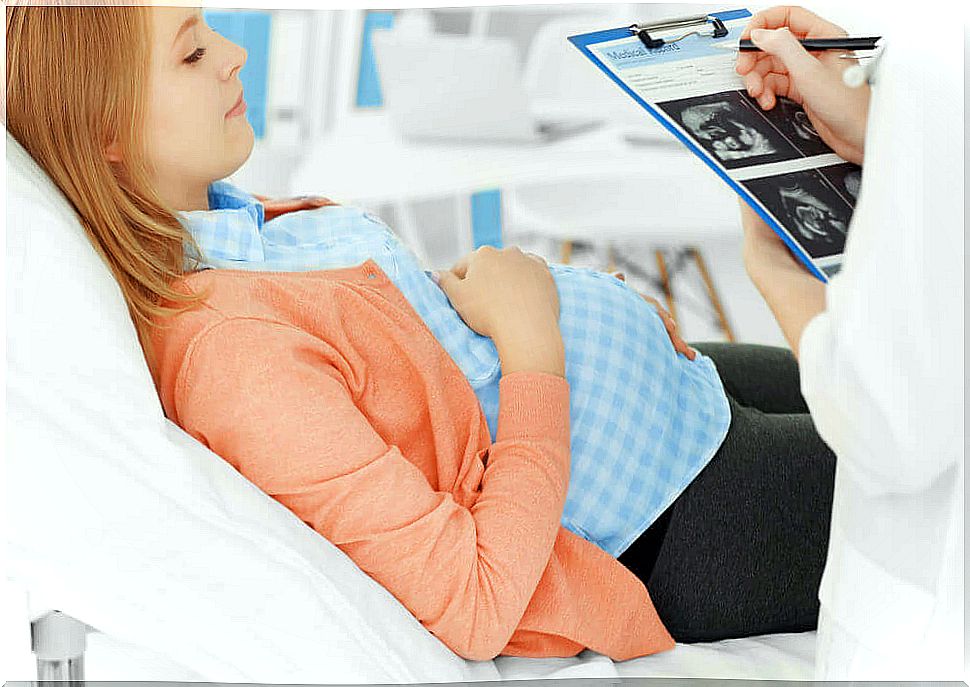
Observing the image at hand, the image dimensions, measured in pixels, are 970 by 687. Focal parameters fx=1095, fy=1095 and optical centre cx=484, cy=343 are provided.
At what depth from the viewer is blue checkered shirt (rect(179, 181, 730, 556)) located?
34.7 inches

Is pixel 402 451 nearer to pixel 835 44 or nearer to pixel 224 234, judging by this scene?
pixel 224 234

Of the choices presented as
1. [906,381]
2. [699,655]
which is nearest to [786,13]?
[906,381]

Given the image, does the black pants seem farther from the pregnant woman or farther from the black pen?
the black pen

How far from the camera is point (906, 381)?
1.77 ft

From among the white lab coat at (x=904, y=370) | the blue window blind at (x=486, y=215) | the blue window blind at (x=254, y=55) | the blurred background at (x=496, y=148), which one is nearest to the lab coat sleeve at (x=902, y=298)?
the white lab coat at (x=904, y=370)

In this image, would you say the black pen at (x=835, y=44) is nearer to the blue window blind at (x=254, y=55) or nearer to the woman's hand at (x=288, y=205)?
the woman's hand at (x=288, y=205)

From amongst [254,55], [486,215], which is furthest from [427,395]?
[486,215]

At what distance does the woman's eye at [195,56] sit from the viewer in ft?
2.73

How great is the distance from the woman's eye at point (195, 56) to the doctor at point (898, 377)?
1.54 feet

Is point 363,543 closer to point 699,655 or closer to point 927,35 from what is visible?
point 699,655

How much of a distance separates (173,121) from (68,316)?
8.0 inches

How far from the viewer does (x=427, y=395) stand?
83 centimetres

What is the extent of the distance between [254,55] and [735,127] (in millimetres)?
2140

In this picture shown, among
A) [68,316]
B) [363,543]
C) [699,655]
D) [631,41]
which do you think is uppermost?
[631,41]
